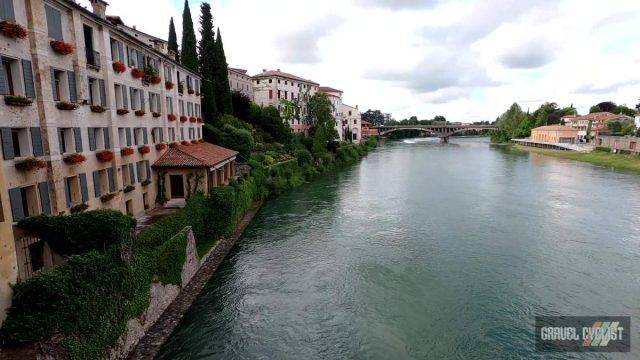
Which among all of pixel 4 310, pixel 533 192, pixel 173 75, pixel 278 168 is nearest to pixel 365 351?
pixel 4 310

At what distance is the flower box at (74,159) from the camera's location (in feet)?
60.8

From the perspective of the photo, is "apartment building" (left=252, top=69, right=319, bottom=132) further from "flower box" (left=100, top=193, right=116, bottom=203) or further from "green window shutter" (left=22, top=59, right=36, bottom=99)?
"green window shutter" (left=22, top=59, right=36, bottom=99)

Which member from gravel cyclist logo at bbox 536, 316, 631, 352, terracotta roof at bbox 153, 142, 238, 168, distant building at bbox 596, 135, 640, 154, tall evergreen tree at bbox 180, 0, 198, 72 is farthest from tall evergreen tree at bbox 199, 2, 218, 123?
distant building at bbox 596, 135, 640, 154

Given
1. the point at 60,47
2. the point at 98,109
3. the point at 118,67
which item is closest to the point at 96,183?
the point at 98,109

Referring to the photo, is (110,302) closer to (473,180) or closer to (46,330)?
(46,330)

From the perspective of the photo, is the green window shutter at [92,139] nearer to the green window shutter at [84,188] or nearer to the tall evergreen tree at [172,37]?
the green window shutter at [84,188]

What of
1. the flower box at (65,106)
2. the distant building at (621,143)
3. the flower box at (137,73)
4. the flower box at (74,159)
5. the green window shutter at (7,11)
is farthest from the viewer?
the distant building at (621,143)

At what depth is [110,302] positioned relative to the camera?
14.5m

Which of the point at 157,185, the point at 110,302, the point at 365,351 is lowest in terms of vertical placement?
the point at 365,351

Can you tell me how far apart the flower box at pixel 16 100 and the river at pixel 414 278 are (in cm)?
1183

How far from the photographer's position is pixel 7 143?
14.9m

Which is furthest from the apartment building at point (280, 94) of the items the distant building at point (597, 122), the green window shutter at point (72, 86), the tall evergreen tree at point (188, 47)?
the distant building at point (597, 122)

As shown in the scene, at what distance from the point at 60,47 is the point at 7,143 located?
5683 mm

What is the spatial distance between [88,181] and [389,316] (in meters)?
17.8
